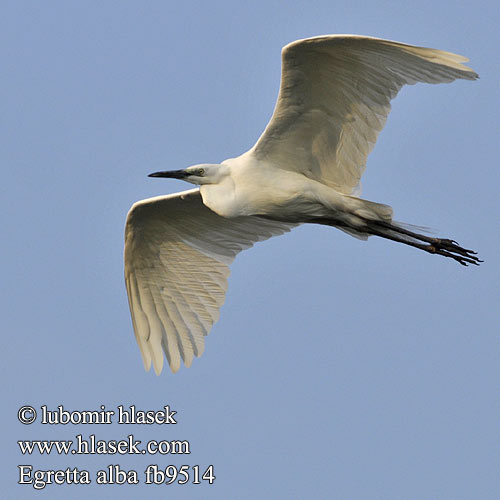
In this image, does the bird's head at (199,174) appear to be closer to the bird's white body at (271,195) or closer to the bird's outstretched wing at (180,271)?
the bird's white body at (271,195)

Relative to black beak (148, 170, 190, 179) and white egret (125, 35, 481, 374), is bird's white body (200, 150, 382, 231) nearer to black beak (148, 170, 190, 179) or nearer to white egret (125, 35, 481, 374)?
white egret (125, 35, 481, 374)

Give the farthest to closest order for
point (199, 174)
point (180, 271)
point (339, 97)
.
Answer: point (180, 271) < point (199, 174) < point (339, 97)

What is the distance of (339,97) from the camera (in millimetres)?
12922

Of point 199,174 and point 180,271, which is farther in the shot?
point 180,271

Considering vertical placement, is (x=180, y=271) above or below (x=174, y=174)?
below

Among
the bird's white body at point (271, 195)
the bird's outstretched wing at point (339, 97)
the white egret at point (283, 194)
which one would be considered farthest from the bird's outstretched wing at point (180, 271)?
the bird's outstretched wing at point (339, 97)

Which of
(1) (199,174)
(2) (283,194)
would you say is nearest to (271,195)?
(2) (283,194)

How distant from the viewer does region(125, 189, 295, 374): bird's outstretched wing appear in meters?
A: 14.8

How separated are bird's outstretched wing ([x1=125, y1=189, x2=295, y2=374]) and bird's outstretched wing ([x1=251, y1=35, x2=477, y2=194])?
1.76 meters

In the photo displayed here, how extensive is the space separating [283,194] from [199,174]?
1.03 meters

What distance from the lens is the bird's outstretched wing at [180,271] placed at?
14781 mm

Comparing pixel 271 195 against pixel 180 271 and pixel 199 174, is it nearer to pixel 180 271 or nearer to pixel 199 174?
pixel 199 174

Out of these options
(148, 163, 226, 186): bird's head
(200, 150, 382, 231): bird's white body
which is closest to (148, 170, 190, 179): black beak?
(148, 163, 226, 186): bird's head

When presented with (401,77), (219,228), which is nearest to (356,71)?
(401,77)
